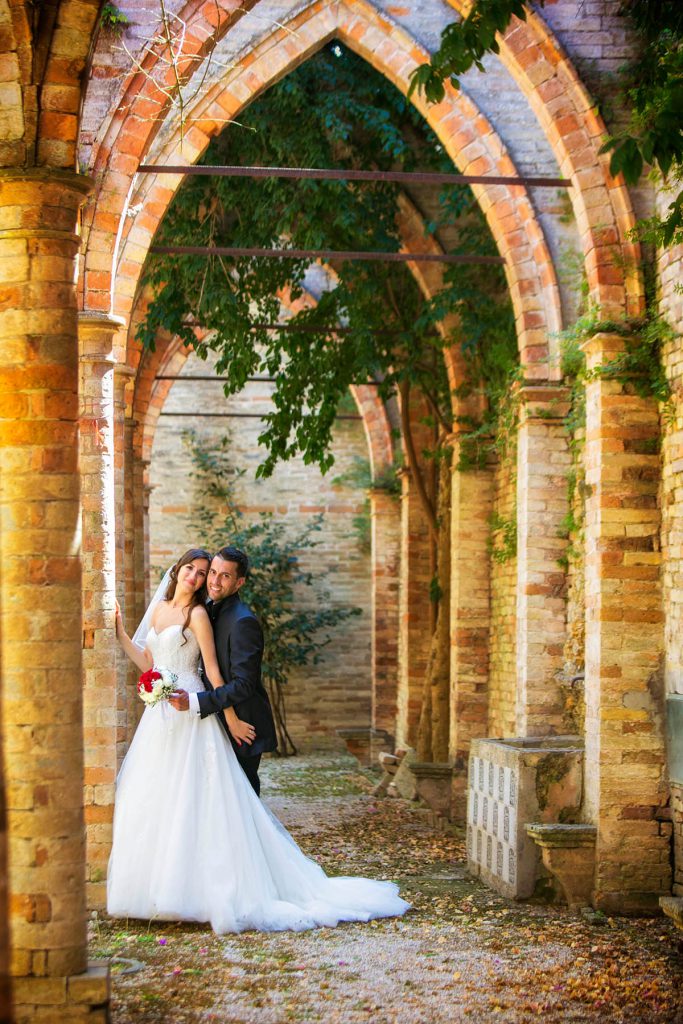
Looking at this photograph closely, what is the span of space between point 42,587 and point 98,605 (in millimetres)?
2542

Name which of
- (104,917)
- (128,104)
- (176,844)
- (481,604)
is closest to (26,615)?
(176,844)

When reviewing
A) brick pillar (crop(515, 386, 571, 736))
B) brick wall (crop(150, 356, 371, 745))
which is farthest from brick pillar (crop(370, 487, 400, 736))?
brick pillar (crop(515, 386, 571, 736))

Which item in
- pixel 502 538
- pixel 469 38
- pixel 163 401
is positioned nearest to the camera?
pixel 469 38

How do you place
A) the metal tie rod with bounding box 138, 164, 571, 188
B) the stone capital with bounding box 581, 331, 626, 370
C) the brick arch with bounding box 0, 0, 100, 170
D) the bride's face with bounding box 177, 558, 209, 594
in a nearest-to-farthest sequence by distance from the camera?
the brick arch with bounding box 0, 0, 100, 170 → the bride's face with bounding box 177, 558, 209, 594 → the stone capital with bounding box 581, 331, 626, 370 → the metal tie rod with bounding box 138, 164, 571, 188

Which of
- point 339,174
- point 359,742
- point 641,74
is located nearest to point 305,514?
point 359,742

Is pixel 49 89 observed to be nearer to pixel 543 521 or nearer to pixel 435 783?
pixel 543 521

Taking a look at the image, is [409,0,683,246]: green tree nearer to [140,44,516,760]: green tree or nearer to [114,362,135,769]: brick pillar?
[140,44,516,760]: green tree

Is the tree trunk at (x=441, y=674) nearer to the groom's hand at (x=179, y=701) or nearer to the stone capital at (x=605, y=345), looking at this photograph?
the stone capital at (x=605, y=345)

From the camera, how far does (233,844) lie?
677cm

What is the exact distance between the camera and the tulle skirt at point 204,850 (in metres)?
6.65

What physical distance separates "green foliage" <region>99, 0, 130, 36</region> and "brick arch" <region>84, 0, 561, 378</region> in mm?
1017

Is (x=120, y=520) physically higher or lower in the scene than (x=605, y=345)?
lower

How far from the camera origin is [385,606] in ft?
58.4

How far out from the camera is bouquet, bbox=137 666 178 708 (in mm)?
6836
